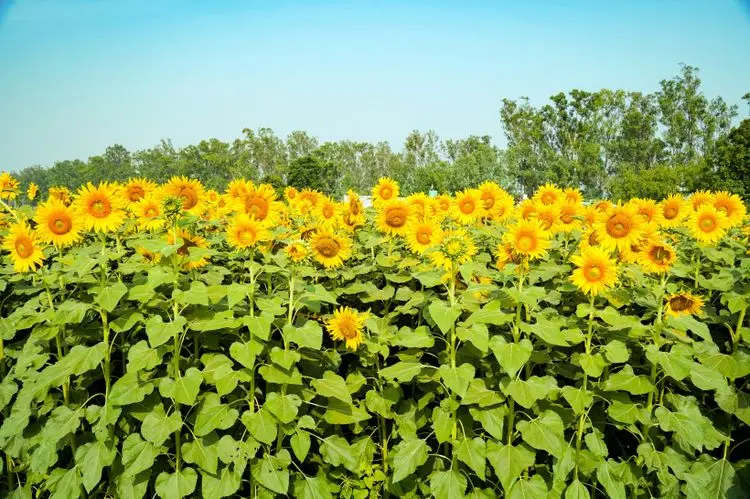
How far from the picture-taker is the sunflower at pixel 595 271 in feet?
9.07

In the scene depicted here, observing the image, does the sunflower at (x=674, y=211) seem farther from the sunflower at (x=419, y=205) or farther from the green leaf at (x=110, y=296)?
the green leaf at (x=110, y=296)

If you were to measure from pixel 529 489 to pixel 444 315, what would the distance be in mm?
1000

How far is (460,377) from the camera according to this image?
2623 millimetres

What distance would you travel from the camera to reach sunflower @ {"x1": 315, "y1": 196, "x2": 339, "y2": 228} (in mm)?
3952

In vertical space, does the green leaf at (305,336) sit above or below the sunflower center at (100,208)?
below

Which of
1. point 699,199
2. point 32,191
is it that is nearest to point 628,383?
point 699,199

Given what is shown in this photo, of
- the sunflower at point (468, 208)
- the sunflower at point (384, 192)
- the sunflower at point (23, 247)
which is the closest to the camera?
the sunflower at point (23, 247)

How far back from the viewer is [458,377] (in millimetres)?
2619

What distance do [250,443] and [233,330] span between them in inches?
22.9

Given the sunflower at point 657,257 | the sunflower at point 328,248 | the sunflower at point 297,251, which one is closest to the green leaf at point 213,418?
the sunflower at point 297,251

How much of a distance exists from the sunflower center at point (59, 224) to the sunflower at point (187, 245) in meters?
0.57

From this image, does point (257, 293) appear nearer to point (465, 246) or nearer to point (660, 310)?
point (465, 246)

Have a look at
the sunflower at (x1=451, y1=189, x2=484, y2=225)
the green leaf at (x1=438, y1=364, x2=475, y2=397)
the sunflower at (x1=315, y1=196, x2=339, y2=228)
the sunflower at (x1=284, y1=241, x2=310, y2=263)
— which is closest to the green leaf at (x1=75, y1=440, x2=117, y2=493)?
the sunflower at (x1=284, y1=241, x2=310, y2=263)

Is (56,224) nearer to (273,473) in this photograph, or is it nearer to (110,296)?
(110,296)
